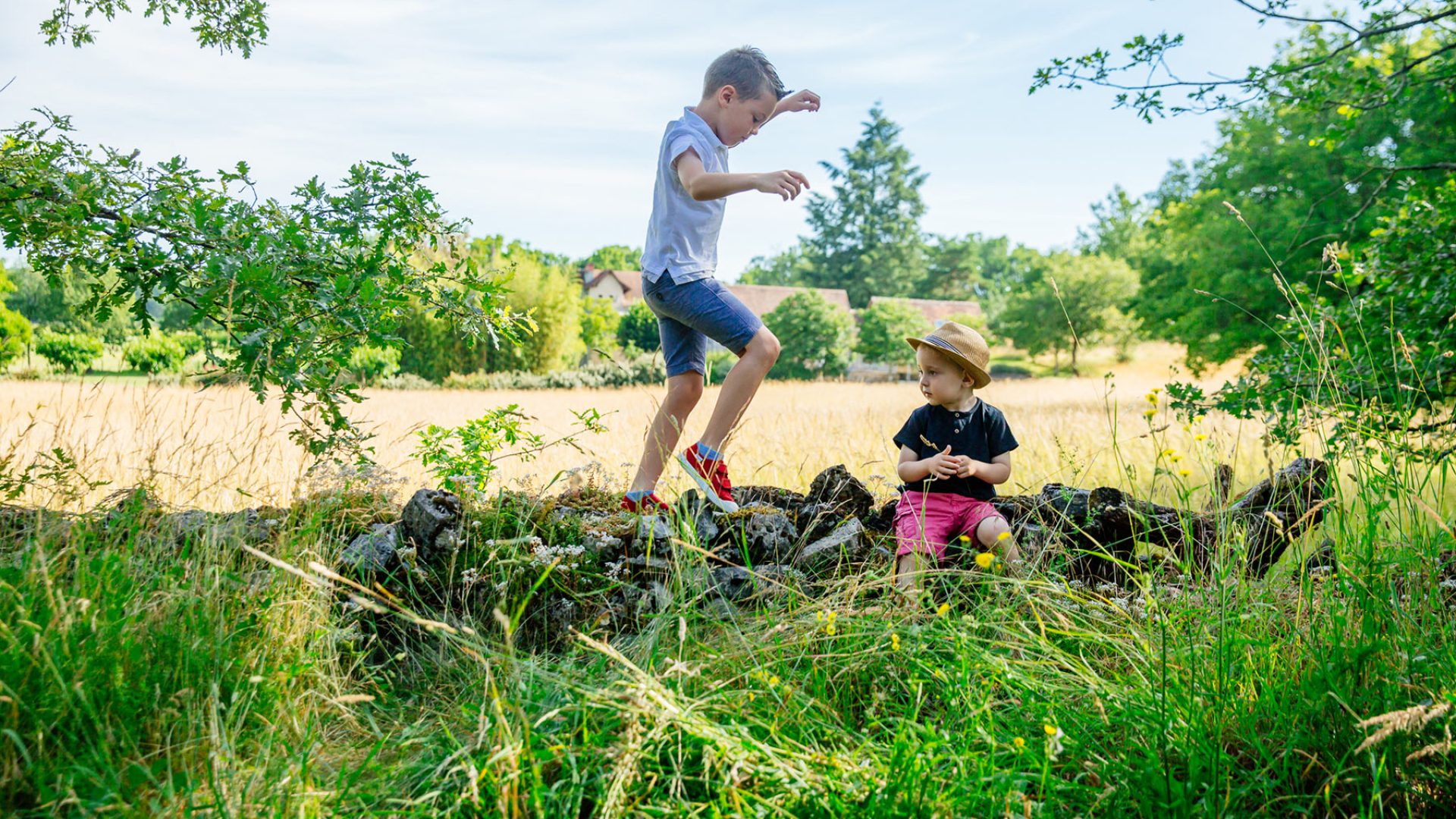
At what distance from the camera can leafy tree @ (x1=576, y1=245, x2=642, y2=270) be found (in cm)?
8569

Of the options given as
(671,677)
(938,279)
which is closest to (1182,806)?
(671,677)

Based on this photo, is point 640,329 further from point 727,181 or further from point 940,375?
point 940,375

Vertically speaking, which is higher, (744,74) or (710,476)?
(744,74)

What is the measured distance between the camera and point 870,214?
58.1 meters

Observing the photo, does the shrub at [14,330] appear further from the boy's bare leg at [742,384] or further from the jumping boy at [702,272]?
the boy's bare leg at [742,384]

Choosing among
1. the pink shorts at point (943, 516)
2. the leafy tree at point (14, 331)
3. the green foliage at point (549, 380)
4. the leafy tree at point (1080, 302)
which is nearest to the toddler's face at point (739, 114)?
the pink shorts at point (943, 516)

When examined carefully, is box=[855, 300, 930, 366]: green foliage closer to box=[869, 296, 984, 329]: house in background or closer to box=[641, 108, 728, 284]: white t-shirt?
box=[869, 296, 984, 329]: house in background

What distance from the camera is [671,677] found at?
2109 millimetres

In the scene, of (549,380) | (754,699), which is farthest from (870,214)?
(754,699)

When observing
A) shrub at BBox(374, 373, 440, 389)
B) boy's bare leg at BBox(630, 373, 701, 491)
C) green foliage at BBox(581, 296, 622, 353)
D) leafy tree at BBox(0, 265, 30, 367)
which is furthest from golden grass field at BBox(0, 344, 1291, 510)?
green foliage at BBox(581, 296, 622, 353)

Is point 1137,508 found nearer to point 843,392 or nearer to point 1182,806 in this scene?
point 1182,806

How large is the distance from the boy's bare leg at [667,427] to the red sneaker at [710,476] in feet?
0.38

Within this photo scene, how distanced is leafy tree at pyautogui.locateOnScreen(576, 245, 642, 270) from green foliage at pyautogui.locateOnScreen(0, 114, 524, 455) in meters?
81.4

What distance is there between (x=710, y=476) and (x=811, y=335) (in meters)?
30.8
